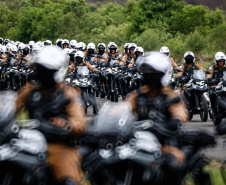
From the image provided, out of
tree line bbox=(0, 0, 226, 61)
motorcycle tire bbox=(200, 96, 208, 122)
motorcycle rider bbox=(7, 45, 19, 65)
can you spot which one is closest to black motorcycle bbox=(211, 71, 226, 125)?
motorcycle tire bbox=(200, 96, 208, 122)

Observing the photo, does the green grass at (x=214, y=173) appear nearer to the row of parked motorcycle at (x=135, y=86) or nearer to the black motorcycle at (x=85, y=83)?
the row of parked motorcycle at (x=135, y=86)

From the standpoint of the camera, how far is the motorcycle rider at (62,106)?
510cm

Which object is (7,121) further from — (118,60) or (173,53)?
(173,53)

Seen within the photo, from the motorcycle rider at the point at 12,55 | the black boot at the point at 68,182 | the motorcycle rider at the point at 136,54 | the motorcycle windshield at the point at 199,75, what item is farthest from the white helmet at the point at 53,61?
the motorcycle rider at the point at 12,55

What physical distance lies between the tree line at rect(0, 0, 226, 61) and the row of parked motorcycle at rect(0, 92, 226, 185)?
36.7 metres

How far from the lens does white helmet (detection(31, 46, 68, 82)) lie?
5262 mm

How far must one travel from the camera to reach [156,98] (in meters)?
5.83

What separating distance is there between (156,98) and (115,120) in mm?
615

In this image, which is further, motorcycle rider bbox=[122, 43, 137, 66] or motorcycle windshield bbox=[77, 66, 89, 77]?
motorcycle rider bbox=[122, 43, 137, 66]

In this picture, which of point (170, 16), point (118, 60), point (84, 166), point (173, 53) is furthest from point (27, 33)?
point (84, 166)

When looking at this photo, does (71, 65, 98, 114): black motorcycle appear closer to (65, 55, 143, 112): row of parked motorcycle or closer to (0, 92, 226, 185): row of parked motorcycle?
(65, 55, 143, 112): row of parked motorcycle

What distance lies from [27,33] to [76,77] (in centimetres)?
7439

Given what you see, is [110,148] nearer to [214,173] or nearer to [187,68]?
[214,173]

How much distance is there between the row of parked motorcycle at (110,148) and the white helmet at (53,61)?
0.90ft
